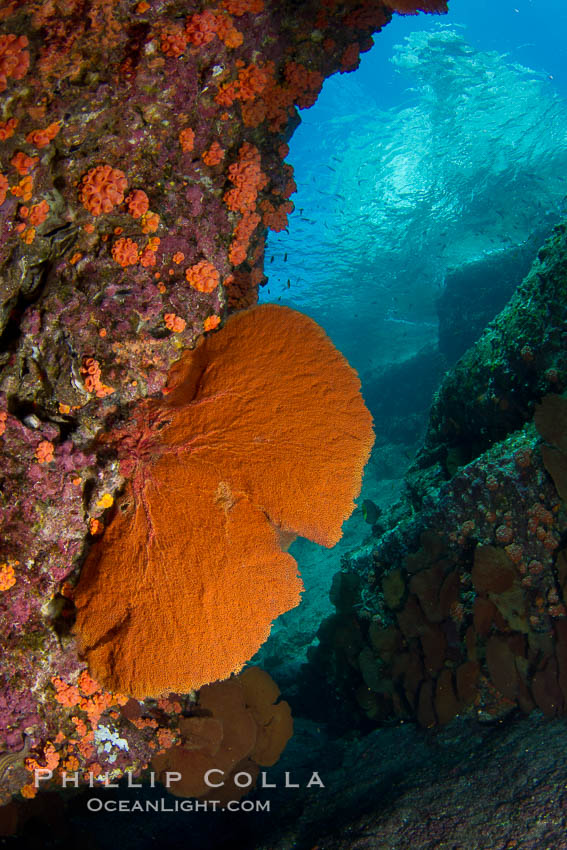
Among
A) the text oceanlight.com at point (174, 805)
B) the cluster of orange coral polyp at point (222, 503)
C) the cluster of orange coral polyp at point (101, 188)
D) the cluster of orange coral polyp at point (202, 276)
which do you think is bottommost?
the text oceanlight.com at point (174, 805)

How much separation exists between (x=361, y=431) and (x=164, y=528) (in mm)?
1604

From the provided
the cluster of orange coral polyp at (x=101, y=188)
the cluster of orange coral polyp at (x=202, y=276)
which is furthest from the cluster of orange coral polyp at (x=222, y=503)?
the cluster of orange coral polyp at (x=101, y=188)

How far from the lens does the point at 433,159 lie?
27.0m

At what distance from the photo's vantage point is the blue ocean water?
2145 centimetres

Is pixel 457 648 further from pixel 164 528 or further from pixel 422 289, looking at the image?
pixel 422 289

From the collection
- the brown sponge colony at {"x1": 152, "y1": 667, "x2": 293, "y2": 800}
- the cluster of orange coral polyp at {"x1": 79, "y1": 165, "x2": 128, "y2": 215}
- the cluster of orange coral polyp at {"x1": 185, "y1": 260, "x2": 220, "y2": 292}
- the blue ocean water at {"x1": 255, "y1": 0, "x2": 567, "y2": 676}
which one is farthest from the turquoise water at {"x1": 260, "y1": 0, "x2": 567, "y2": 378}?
the brown sponge colony at {"x1": 152, "y1": 667, "x2": 293, "y2": 800}

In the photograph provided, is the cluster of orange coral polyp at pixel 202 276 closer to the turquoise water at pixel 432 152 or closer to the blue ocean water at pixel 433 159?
the blue ocean water at pixel 433 159

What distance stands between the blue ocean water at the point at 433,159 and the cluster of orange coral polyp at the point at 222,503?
11.9m

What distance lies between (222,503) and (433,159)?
32.5 metres

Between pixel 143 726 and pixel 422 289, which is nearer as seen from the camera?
pixel 143 726

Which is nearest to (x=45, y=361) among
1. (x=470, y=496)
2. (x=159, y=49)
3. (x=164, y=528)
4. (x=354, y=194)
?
(x=164, y=528)

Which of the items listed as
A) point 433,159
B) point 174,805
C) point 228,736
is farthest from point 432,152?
point 174,805

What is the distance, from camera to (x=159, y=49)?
2508 mm

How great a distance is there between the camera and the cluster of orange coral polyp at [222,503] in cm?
260
